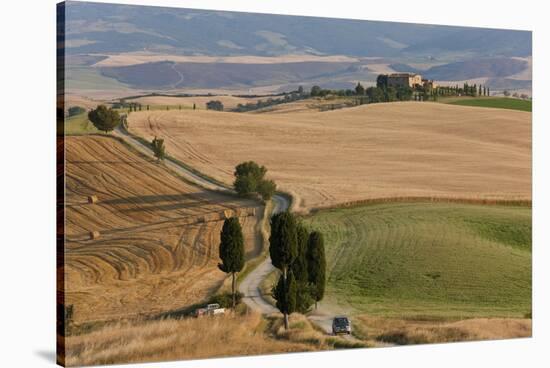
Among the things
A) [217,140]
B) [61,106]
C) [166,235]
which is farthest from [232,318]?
[61,106]

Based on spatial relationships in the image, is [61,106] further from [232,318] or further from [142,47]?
[232,318]

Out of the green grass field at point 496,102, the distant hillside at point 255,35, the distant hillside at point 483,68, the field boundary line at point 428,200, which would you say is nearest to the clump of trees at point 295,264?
the field boundary line at point 428,200

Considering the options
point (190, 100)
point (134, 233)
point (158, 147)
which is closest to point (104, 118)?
point (158, 147)

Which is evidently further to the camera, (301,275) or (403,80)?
(403,80)

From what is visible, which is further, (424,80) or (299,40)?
(424,80)

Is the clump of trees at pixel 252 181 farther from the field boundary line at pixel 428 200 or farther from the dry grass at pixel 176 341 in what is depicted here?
the dry grass at pixel 176 341

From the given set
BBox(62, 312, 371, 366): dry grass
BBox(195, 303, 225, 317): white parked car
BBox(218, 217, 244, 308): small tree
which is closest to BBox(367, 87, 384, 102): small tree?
BBox(218, 217, 244, 308): small tree

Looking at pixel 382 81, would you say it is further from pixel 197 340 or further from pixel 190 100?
pixel 197 340
